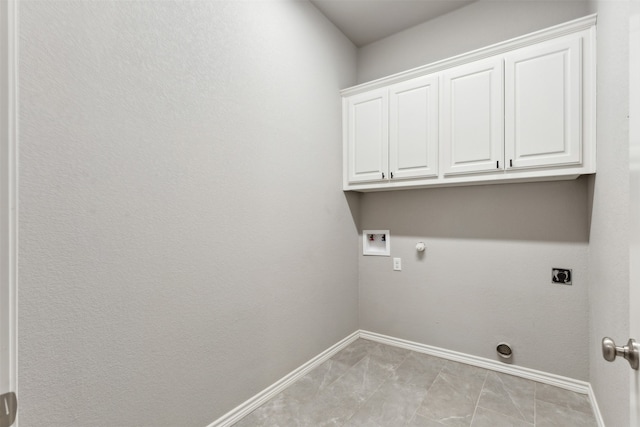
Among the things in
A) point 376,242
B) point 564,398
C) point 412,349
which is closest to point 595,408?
point 564,398

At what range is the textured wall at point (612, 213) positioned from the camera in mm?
1240

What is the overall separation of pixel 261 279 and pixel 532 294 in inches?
77.2

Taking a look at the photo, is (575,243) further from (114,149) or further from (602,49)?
(114,149)

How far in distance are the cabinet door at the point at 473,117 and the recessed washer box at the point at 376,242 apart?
864mm

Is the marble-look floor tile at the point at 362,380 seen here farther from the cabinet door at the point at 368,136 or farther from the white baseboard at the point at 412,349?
the cabinet door at the point at 368,136

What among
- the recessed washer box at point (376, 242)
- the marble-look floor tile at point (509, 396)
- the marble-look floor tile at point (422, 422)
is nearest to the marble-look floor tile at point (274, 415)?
the marble-look floor tile at point (422, 422)

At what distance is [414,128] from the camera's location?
2.42m

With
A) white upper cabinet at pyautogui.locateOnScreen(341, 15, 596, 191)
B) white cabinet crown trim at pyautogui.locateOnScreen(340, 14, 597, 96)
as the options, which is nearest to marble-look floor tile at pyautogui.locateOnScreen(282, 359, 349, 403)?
white upper cabinet at pyautogui.locateOnScreen(341, 15, 596, 191)

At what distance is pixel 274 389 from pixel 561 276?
Result: 2.13 m

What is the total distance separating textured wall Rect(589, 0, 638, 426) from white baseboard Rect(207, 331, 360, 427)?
1.73 meters

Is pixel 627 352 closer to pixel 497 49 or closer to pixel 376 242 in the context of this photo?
pixel 497 49

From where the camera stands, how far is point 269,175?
203 cm

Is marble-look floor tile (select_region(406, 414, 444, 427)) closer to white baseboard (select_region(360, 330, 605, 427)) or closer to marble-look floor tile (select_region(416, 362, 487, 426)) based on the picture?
marble-look floor tile (select_region(416, 362, 487, 426))

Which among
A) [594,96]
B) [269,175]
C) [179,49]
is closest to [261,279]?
[269,175]
